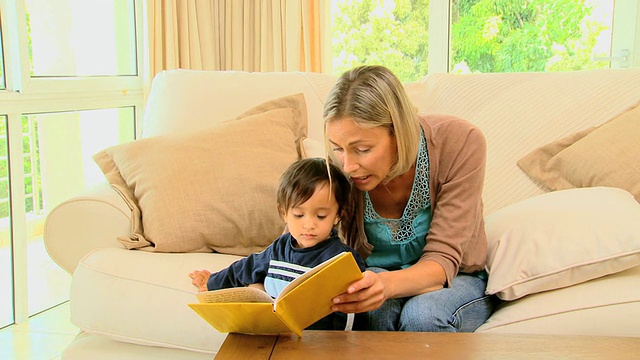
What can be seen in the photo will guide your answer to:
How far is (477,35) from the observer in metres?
3.97

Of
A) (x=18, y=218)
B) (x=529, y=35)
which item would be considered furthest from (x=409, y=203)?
(x=529, y=35)

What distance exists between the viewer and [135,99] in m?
3.74

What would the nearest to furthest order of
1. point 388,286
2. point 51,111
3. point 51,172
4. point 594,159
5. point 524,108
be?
1. point 388,286
2. point 594,159
3. point 524,108
4. point 51,111
5. point 51,172

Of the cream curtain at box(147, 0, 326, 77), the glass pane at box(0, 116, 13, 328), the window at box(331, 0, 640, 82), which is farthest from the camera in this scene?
the cream curtain at box(147, 0, 326, 77)

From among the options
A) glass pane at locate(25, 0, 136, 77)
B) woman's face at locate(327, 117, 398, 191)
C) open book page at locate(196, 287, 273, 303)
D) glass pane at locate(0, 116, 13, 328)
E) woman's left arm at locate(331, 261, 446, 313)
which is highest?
glass pane at locate(25, 0, 136, 77)

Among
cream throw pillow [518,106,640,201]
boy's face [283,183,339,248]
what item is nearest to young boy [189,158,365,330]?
boy's face [283,183,339,248]

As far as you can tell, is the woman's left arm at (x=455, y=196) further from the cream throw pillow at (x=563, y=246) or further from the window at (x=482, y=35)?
the window at (x=482, y=35)

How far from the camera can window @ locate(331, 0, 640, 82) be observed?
12.0ft

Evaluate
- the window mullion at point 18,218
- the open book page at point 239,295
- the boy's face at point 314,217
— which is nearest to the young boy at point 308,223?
the boy's face at point 314,217

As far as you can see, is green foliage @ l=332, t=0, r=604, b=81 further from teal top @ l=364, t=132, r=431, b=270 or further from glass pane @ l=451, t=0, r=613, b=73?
teal top @ l=364, t=132, r=431, b=270

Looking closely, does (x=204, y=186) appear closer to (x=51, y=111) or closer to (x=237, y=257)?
(x=237, y=257)

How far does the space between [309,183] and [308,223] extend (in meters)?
A: 0.09

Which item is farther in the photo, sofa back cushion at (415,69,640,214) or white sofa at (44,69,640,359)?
sofa back cushion at (415,69,640,214)

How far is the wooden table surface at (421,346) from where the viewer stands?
1188 mm
